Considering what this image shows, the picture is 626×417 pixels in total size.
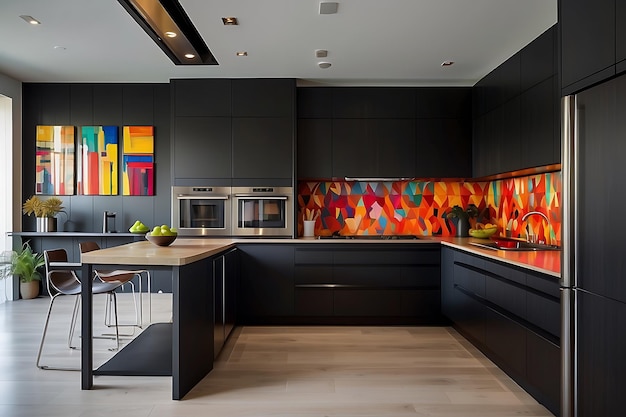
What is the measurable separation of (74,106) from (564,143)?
5.36 metres

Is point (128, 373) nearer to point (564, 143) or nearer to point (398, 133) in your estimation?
point (564, 143)

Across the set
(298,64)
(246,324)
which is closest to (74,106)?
(298,64)

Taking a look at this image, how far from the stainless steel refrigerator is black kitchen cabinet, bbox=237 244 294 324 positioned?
2839 mm

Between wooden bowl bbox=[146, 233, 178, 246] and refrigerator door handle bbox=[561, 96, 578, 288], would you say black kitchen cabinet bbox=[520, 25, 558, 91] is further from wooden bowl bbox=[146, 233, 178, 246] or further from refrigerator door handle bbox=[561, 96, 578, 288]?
wooden bowl bbox=[146, 233, 178, 246]

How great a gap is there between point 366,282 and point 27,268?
380 centimetres

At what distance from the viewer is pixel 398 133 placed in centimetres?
508

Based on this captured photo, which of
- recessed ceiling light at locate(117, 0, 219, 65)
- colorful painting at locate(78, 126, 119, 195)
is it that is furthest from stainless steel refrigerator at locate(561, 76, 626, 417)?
colorful painting at locate(78, 126, 119, 195)

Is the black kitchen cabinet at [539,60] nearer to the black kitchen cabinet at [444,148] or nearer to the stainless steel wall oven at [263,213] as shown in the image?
the black kitchen cabinet at [444,148]

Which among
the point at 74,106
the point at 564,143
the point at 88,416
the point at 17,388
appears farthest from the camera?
the point at 74,106

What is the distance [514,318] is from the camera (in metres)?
2.94

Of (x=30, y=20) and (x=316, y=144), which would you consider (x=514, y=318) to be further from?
(x=30, y=20)

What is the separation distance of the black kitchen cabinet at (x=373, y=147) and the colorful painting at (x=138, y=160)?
86.5 inches

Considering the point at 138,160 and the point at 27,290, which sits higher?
the point at 138,160

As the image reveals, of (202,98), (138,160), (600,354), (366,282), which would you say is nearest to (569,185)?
(600,354)
